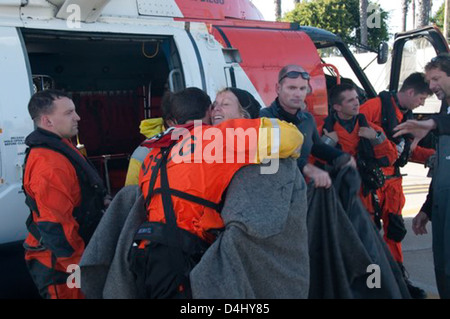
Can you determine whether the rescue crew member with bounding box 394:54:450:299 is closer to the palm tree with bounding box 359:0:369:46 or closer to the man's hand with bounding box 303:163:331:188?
the man's hand with bounding box 303:163:331:188

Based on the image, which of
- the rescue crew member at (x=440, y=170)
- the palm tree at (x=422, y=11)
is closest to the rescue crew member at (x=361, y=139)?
the rescue crew member at (x=440, y=170)

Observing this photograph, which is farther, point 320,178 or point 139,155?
point 139,155

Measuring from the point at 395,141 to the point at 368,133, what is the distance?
16.7 inches

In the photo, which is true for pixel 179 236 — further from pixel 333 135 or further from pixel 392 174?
pixel 392 174

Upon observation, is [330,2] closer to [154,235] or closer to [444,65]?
[444,65]

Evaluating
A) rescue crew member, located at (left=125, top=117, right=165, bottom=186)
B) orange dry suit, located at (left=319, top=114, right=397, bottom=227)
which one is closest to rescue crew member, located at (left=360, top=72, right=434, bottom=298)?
orange dry suit, located at (left=319, top=114, right=397, bottom=227)

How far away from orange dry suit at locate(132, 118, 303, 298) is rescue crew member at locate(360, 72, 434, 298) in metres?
2.52

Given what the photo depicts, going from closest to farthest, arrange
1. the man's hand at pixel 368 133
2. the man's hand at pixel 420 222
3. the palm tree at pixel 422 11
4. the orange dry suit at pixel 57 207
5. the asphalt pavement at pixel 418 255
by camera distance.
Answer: the orange dry suit at pixel 57 207
the man's hand at pixel 420 222
the man's hand at pixel 368 133
the asphalt pavement at pixel 418 255
the palm tree at pixel 422 11

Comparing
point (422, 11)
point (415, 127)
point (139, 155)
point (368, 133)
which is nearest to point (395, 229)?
point (368, 133)

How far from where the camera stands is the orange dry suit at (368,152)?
3.94 m

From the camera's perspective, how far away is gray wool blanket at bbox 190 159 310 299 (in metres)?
1.69

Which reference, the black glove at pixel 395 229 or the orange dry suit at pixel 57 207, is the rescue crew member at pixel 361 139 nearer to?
the black glove at pixel 395 229

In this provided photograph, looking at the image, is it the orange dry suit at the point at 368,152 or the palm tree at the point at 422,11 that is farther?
the palm tree at the point at 422,11

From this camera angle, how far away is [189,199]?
1860 mm
